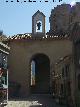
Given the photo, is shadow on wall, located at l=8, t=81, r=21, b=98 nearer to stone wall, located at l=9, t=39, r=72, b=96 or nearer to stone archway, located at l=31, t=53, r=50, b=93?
stone wall, located at l=9, t=39, r=72, b=96

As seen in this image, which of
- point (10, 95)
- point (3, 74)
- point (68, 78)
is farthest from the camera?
point (10, 95)

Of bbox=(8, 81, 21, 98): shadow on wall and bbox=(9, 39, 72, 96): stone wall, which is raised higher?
bbox=(9, 39, 72, 96): stone wall

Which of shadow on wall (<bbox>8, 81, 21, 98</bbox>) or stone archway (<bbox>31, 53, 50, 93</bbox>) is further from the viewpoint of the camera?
stone archway (<bbox>31, 53, 50, 93</bbox>)

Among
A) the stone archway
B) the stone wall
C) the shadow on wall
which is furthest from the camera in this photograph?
the stone archway

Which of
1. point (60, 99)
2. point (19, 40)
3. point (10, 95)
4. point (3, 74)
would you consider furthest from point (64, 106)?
point (19, 40)

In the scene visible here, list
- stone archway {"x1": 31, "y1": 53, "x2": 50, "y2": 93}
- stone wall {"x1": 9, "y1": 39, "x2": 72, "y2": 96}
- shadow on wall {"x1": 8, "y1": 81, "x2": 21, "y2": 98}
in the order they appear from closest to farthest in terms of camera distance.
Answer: shadow on wall {"x1": 8, "y1": 81, "x2": 21, "y2": 98} → stone wall {"x1": 9, "y1": 39, "x2": 72, "y2": 96} → stone archway {"x1": 31, "y1": 53, "x2": 50, "y2": 93}

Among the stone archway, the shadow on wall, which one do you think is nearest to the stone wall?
the shadow on wall

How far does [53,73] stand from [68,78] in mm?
8901

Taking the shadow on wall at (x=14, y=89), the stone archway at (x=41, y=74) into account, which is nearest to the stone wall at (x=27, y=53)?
the shadow on wall at (x=14, y=89)

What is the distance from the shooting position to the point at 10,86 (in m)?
32.3

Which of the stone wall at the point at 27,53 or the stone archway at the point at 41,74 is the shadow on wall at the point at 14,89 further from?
the stone archway at the point at 41,74

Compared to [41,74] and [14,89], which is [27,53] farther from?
[41,74]

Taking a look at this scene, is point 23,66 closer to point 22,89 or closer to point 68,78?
point 22,89

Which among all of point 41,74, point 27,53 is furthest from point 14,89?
point 41,74
